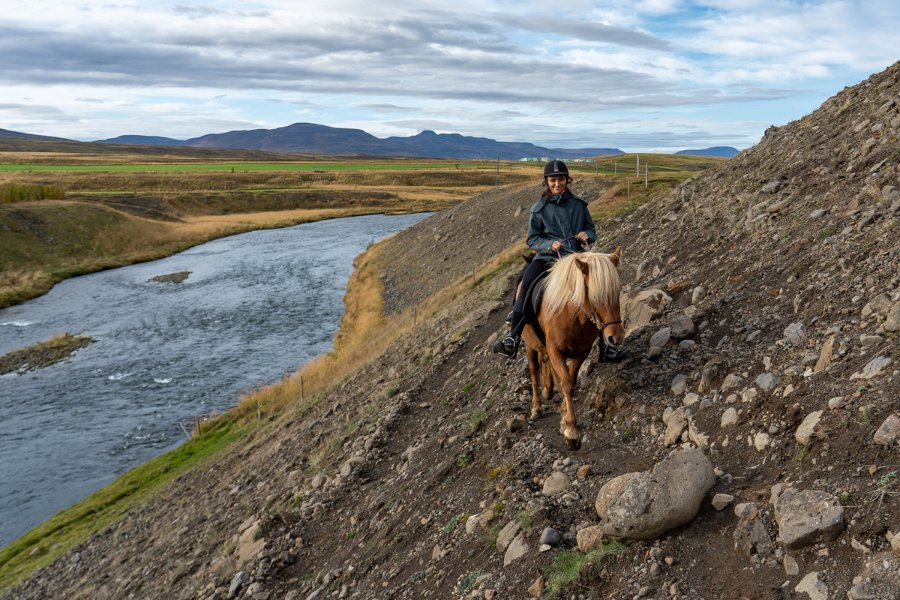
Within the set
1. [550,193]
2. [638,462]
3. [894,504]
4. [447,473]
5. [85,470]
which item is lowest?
[85,470]

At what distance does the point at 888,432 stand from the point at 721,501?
64.7 inches

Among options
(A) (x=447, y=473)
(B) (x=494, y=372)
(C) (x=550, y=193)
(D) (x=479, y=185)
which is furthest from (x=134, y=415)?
(D) (x=479, y=185)

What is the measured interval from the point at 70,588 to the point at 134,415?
1375 centimetres

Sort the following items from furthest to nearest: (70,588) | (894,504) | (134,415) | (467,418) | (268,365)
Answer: (268,365) < (134,415) < (70,588) < (467,418) < (894,504)

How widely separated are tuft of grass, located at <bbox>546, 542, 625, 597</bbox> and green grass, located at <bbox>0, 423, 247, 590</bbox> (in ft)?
60.5

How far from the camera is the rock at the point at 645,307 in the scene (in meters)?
11.9

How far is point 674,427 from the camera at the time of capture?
846 cm

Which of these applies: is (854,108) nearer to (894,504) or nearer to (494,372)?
(494,372)

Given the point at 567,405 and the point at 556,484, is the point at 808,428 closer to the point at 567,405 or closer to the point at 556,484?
the point at 556,484

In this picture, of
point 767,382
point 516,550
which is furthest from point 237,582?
point 767,382

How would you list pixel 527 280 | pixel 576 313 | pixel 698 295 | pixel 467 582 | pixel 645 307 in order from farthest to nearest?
pixel 645 307 < pixel 698 295 < pixel 527 280 < pixel 576 313 < pixel 467 582

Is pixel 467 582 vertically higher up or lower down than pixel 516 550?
lower down

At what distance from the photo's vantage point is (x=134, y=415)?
30516mm

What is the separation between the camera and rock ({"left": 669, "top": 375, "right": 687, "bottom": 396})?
30.0ft
